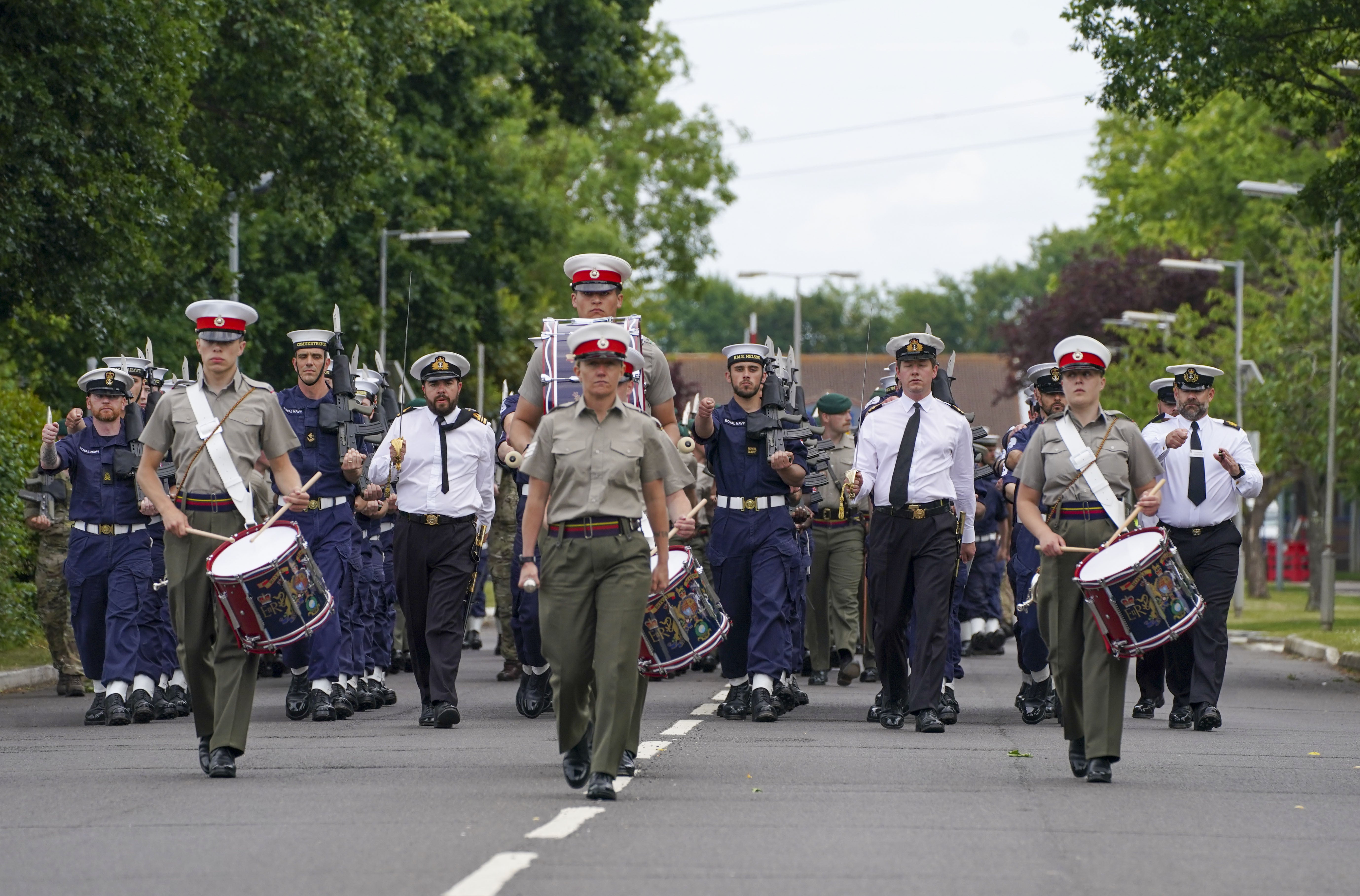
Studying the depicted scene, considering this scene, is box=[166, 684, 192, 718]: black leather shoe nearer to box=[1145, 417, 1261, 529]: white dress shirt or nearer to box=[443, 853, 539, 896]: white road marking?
box=[1145, 417, 1261, 529]: white dress shirt

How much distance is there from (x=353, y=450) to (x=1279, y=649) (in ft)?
52.4

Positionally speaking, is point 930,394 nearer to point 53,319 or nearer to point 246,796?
point 246,796

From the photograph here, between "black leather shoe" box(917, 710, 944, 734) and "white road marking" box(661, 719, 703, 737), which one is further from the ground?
"black leather shoe" box(917, 710, 944, 734)

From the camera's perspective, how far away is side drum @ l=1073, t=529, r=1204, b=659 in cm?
1041

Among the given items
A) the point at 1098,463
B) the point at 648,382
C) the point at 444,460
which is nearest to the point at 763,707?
the point at 444,460

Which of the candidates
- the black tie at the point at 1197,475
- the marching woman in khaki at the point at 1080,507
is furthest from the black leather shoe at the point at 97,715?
the black tie at the point at 1197,475

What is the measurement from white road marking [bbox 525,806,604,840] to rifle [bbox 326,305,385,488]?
5452mm

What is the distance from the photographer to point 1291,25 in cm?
2008

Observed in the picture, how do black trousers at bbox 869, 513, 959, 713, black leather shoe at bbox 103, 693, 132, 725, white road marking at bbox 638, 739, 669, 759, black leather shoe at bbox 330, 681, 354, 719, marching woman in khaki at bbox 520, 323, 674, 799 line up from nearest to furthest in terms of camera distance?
marching woman in khaki at bbox 520, 323, 674, 799 < white road marking at bbox 638, 739, 669, 759 < black trousers at bbox 869, 513, 959, 713 < black leather shoe at bbox 103, 693, 132, 725 < black leather shoe at bbox 330, 681, 354, 719

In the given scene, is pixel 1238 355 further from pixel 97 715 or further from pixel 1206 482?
pixel 97 715

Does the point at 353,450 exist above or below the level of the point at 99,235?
below

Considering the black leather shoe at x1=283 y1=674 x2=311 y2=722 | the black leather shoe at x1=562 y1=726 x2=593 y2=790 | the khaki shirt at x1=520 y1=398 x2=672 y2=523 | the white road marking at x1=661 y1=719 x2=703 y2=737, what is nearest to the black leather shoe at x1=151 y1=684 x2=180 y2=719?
the black leather shoe at x1=283 y1=674 x2=311 y2=722

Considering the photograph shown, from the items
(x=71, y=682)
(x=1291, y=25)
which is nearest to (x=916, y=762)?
(x=71, y=682)

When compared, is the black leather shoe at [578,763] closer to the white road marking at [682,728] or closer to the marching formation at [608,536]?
the marching formation at [608,536]
